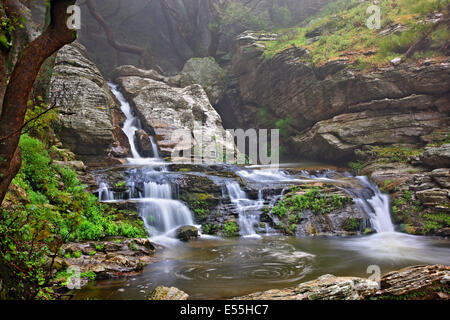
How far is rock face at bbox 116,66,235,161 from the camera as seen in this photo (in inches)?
686

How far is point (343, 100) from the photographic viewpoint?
16531 millimetres

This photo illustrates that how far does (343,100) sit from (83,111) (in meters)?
14.6

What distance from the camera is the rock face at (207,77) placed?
2356 cm

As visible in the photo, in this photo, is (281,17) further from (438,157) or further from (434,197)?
(434,197)

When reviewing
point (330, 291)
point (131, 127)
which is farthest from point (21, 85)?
point (131, 127)

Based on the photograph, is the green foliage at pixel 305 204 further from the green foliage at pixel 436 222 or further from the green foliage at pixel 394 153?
the green foliage at pixel 394 153

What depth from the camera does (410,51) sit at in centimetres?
1461

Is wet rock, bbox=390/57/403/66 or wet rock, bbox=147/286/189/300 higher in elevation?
wet rock, bbox=390/57/403/66

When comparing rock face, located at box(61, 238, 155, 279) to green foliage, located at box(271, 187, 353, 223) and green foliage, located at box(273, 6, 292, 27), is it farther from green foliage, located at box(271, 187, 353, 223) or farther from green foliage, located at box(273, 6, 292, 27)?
A: green foliage, located at box(273, 6, 292, 27)

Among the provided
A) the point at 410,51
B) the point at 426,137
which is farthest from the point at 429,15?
the point at 426,137

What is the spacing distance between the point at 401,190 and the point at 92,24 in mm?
30151

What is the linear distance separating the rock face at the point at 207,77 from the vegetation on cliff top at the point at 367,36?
5006 millimetres

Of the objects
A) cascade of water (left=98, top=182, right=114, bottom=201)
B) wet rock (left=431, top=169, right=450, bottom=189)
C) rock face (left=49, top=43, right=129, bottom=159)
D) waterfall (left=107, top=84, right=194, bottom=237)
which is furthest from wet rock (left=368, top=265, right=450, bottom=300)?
rock face (left=49, top=43, right=129, bottom=159)

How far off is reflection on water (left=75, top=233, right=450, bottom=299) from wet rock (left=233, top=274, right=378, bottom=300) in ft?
3.41
